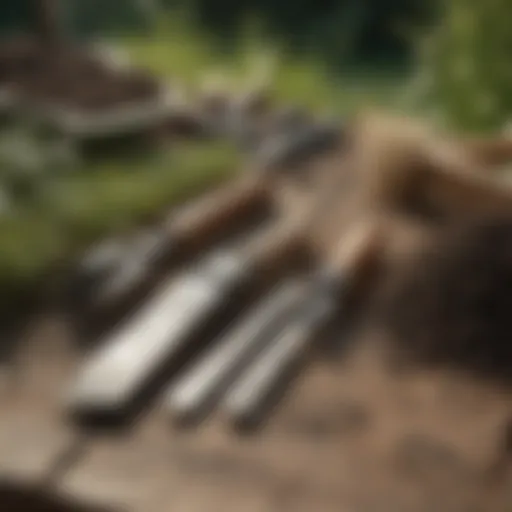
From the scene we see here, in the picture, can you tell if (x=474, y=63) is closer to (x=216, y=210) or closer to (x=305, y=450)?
(x=216, y=210)

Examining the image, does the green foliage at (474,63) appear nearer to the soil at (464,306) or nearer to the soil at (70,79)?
the soil at (464,306)

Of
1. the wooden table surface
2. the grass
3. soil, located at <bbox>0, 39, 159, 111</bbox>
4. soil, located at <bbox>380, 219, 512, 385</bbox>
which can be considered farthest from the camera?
soil, located at <bbox>0, 39, 159, 111</bbox>

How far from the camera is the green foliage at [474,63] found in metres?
1.17

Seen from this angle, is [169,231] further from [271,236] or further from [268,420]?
[268,420]

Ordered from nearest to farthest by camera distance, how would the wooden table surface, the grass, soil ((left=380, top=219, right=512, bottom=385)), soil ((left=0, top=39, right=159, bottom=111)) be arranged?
the wooden table surface, soil ((left=380, top=219, right=512, bottom=385)), the grass, soil ((left=0, top=39, right=159, bottom=111))

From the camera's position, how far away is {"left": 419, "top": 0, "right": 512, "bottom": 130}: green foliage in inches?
46.1

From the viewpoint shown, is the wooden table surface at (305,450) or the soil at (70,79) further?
the soil at (70,79)

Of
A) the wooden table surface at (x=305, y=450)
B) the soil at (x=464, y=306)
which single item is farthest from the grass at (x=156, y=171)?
the soil at (x=464, y=306)

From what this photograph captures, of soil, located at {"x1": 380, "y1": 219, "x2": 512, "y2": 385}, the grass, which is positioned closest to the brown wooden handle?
the grass

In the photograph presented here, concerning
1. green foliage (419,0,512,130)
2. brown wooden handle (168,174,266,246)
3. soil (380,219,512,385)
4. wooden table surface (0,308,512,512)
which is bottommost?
wooden table surface (0,308,512,512)

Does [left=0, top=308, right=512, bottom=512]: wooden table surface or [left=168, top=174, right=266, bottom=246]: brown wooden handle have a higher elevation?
[left=168, top=174, right=266, bottom=246]: brown wooden handle

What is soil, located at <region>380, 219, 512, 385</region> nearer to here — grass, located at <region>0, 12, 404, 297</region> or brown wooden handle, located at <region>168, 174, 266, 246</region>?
brown wooden handle, located at <region>168, 174, 266, 246</region>

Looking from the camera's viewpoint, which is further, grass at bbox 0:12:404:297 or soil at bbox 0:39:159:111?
soil at bbox 0:39:159:111

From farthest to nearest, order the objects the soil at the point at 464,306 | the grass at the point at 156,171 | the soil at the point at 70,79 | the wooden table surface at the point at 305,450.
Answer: the soil at the point at 70,79
the grass at the point at 156,171
the soil at the point at 464,306
the wooden table surface at the point at 305,450
